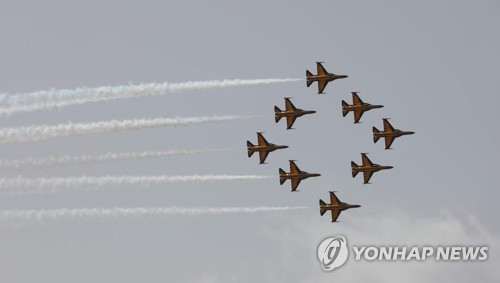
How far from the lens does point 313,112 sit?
142375 mm

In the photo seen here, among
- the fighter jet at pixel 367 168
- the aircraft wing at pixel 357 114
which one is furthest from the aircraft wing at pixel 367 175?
the aircraft wing at pixel 357 114

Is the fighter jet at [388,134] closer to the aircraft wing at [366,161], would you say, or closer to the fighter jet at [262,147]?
the aircraft wing at [366,161]

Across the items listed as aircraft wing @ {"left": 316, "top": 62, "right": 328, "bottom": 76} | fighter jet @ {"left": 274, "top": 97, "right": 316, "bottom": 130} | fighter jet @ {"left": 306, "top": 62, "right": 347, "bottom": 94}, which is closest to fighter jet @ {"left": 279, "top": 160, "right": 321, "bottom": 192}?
fighter jet @ {"left": 274, "top": 97, "right": 316, "bottom": 130}

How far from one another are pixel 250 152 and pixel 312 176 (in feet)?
30.6

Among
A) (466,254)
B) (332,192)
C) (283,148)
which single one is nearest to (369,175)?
(332,192)

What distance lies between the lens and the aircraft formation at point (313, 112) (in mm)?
141500

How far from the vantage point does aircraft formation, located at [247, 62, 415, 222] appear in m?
142

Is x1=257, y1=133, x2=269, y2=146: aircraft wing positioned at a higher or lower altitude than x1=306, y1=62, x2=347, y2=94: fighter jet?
lower

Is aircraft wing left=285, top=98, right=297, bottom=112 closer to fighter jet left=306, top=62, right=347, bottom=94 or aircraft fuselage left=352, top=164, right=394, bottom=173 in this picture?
fighter jet left=306, top=62, right=347, bottom=94

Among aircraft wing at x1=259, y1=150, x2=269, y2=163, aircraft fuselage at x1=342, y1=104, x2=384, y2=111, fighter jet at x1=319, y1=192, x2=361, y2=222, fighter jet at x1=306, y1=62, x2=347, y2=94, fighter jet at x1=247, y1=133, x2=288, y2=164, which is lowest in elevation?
fighter jet at x1=319, y1=192, x2=361, y2=222

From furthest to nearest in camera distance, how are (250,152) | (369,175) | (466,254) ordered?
(369,175) < (250,152) < (466,254)

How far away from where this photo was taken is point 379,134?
488ft

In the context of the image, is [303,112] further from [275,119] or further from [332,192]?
[332,192]

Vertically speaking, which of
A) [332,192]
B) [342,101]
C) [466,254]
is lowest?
[466,254]
